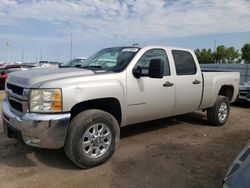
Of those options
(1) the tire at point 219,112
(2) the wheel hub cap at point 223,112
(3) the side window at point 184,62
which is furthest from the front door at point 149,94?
(2) the wheel hub cap at point 223,112

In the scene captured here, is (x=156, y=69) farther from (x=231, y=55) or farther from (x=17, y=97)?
(x=231, y=55)

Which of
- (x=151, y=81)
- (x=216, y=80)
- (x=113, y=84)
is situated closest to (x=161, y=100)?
(x=151, y=81)

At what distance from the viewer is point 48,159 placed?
4758mm

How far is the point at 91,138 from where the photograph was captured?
4398 mm

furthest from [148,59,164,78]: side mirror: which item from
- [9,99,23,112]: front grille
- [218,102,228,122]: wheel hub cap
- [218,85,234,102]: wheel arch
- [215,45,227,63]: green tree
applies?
[215,45,227,63]: green tree

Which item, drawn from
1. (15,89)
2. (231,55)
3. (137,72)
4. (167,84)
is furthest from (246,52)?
(15,89)

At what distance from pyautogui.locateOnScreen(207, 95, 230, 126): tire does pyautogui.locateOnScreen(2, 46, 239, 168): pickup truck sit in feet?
3.62

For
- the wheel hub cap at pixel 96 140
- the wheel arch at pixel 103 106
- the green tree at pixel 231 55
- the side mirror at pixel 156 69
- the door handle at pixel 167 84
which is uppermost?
the green tree at pixel 231 55

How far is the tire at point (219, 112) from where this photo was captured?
7.12 m

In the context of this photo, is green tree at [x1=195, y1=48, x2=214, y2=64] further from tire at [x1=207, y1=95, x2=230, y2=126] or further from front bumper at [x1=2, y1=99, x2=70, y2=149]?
front bumper at [x1=2, y1=99, x2=70, y2=149]

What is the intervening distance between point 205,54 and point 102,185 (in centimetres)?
5887

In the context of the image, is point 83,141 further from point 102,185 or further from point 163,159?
point 163,159

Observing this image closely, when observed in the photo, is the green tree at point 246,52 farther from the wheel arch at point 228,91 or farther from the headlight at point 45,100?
the headlight at point 45,100

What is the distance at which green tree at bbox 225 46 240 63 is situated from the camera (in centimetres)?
5597
